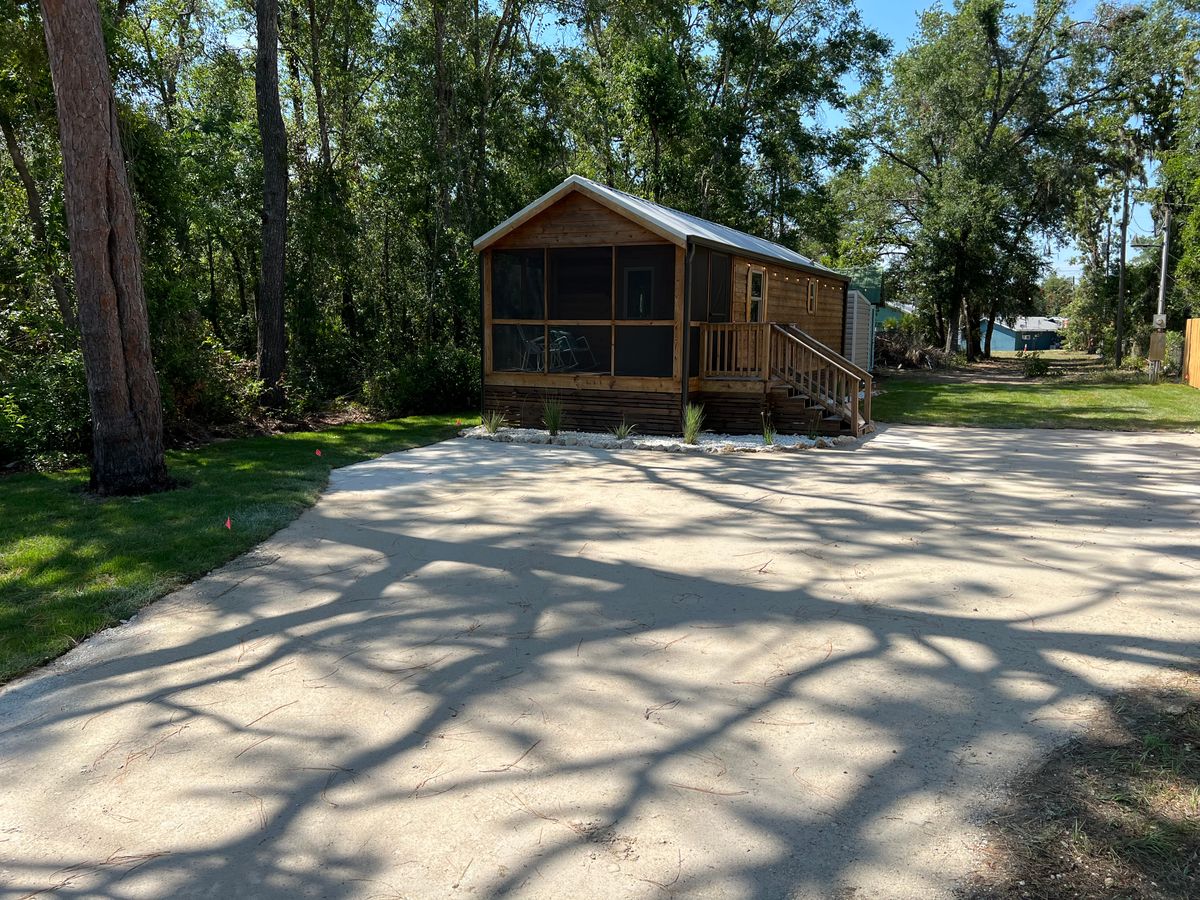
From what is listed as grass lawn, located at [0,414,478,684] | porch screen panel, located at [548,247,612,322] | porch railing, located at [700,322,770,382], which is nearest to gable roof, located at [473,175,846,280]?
porch screen panel, located at [548,247,612,322]

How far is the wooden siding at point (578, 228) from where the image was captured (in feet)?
37.6

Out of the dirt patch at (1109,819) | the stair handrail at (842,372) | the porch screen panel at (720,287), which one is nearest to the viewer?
the dirt patch at (1109,819)

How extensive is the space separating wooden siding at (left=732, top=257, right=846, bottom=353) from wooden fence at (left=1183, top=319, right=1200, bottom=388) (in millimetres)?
8908

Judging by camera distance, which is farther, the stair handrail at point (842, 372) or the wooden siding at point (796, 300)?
the wooden siding at point (796, 300)

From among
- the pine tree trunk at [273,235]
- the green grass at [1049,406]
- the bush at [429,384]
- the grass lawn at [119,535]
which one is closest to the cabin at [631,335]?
the bush at [429,384]

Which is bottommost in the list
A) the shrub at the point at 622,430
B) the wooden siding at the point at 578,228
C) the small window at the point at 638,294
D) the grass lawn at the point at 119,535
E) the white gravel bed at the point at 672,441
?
the grass lawn at the point at 119,535

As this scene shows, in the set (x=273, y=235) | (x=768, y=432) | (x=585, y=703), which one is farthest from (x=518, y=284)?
(x=585, y=703)

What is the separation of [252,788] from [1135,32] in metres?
37.5

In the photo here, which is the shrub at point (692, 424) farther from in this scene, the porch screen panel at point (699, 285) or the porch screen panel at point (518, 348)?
the porch screen panel at point (518, 348)

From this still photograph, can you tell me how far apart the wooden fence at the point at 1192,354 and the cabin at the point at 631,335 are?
1339 cm

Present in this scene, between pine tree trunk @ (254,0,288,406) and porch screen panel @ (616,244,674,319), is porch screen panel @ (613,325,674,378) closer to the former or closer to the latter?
porch screen panel @ (616,244,674,319)

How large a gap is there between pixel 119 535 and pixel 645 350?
24.4 ft

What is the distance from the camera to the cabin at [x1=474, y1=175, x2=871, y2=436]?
1136cm

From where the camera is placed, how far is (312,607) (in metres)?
4.57
